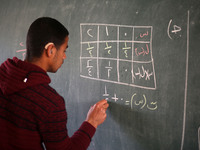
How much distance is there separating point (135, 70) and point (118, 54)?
0.51 feet

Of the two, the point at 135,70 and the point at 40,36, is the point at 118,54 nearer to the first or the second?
the point at 135,70

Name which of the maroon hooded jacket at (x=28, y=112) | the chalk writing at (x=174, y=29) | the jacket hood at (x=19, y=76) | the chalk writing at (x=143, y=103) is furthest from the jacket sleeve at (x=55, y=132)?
the chalk writing at (x=174, y=29)

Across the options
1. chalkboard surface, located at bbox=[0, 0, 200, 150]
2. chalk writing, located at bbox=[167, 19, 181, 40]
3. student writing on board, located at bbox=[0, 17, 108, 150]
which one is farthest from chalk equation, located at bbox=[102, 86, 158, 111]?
student writing on board, located at bbox=[0, 17, 108, 150]

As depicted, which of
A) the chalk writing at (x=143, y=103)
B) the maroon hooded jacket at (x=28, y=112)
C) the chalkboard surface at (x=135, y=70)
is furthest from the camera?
the chalk writing at (x=143, y=103)

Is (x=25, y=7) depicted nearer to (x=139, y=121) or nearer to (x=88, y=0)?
(x=88, y=0)

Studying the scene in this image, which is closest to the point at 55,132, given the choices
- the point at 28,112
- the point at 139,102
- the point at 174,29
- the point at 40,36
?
the point at 28,112

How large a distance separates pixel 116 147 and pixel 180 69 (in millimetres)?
656

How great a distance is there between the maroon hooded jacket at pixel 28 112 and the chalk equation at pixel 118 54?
0.59m

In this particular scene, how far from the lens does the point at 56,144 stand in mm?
831

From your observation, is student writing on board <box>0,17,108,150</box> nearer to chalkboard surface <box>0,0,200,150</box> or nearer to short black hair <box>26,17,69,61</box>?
short black hair <box>26,17,69,61</box>

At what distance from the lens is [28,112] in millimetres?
801

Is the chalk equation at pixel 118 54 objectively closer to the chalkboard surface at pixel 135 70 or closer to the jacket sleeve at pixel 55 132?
the chalkboard surface at pixel 135 70

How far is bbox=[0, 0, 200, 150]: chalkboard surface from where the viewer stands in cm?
112

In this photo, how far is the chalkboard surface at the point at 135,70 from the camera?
1.12 m
